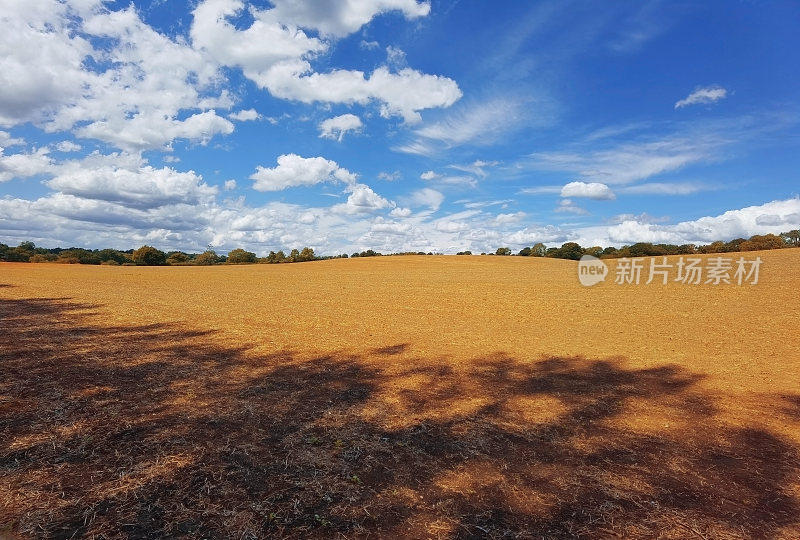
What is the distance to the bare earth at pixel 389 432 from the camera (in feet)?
15.1

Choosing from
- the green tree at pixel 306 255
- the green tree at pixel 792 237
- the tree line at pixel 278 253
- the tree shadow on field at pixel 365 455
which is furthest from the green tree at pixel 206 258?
the green tree at pixel 792 237

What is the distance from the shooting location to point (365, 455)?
605 cm

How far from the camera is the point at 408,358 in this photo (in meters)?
12.7

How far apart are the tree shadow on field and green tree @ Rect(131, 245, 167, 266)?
299 ft

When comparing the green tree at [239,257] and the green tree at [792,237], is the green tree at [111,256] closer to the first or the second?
the green tree at [239,257]

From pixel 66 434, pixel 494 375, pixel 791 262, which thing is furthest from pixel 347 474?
pixel 791 262

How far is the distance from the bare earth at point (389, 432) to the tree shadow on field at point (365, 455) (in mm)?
36

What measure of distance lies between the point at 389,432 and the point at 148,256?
100 meters

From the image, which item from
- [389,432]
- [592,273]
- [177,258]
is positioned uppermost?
[177,258]

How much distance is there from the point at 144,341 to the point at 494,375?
38.0ft

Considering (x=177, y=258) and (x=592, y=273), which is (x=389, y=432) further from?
(x=177, y=258)

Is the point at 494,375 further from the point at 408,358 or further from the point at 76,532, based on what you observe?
the point at 76,532

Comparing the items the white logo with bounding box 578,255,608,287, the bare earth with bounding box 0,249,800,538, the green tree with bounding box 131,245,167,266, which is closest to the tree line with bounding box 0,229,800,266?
the green tree with bounding box 131,245,167,266

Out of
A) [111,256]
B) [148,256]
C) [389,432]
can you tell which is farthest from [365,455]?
[111,256]
